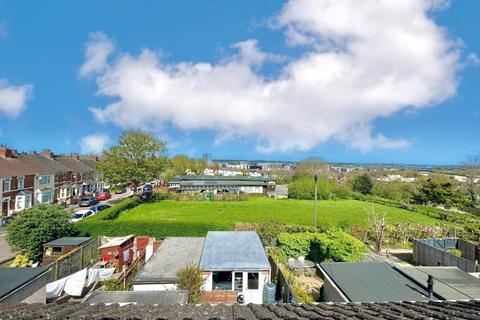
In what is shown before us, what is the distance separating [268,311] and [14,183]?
127 feet

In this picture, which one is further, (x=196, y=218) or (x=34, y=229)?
(x=196, y=218)

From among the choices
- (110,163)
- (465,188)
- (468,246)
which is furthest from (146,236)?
(465,188)

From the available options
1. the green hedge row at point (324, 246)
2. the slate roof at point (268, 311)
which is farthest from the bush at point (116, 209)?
the slate roof at point (268, 311)

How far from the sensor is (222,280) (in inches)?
556

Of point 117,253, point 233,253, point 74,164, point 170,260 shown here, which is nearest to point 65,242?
point 117,253

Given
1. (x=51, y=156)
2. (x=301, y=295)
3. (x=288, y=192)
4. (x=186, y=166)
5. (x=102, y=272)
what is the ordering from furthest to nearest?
1. (x=186, y=166)
2. (x=288, y=192)
3. (x=51, y=156)
4. (x=102, y=272)
5. (x=301, y=295)

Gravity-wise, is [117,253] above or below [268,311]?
below

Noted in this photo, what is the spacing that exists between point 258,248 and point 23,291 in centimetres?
1033

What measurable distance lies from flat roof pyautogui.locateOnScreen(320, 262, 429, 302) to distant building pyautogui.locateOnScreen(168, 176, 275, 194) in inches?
1707

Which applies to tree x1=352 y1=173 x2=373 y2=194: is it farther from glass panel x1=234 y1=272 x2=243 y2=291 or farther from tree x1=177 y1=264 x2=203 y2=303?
tree x1=177 y1=264 x2=203 y2=303

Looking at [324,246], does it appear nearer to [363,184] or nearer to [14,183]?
[14,183]

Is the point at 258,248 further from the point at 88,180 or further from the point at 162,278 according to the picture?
the point at 88,180

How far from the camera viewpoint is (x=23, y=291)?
351 inches

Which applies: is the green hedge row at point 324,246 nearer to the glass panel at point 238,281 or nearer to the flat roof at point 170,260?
the flat roof at point 170,260
